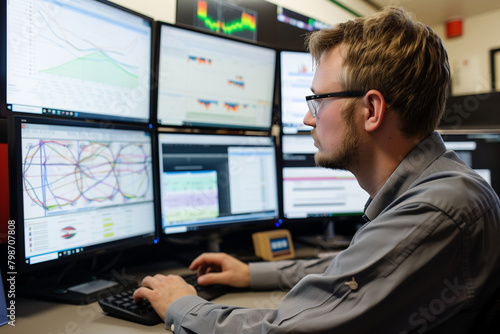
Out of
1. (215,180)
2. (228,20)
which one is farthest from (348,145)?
(228,20)

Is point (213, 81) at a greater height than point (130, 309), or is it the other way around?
point (213, 81)

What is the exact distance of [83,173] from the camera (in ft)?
3.28

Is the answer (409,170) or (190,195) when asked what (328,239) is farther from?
(409,170)

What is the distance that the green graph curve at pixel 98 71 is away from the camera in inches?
39.9

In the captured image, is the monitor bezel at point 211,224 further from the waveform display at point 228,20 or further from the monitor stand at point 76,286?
the waveform display at point 228,20

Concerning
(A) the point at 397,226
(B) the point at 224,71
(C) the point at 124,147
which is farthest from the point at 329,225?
(A) the point at 397,226

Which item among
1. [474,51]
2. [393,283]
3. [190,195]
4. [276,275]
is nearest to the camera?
[393,283]

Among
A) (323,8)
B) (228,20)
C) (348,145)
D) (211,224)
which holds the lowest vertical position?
(211,224)

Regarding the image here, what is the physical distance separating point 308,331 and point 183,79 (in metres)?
0.97

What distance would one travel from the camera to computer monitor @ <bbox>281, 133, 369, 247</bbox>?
1.51m

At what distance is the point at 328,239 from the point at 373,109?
913 millimetres

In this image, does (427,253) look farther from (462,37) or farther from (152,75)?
(462,37)

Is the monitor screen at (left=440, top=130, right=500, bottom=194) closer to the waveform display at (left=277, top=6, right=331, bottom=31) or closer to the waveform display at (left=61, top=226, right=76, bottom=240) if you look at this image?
the waveform display at (left=277, top=6, right=331, bottom=31)

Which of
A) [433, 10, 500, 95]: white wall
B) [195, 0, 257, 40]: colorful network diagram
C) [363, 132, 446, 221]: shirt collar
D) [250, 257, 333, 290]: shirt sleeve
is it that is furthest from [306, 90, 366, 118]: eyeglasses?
[433, 10, 500, 95]: white wall
